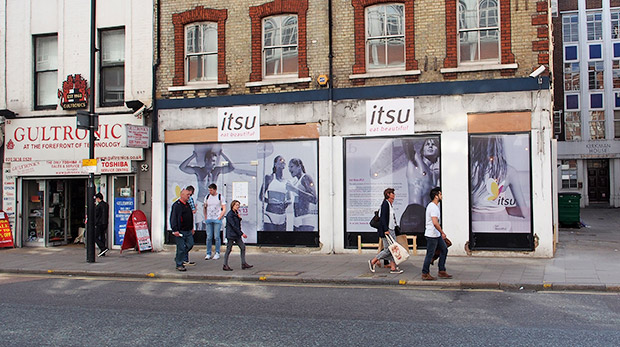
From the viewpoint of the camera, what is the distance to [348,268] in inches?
442

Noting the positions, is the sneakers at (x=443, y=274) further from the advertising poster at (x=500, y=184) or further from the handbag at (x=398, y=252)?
the advertising poster at (x=500, y=184)

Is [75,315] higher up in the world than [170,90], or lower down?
lower down

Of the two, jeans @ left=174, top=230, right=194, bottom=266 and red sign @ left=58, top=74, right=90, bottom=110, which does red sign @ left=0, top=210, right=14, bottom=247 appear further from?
jeans @ left=174, top=230, right=194, bottom=266

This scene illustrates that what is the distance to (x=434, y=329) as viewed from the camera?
6.38m

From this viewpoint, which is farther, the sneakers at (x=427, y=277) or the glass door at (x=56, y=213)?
the glass door at (x=56, y=213)

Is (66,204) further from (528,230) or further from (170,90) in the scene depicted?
(528,230)

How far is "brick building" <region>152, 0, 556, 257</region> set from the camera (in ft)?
41.2

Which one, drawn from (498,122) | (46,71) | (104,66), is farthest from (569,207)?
(46,71)

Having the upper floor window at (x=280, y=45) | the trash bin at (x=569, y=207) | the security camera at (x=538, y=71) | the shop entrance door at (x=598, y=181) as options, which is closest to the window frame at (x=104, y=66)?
the upper floor window at (x=280, y=45)

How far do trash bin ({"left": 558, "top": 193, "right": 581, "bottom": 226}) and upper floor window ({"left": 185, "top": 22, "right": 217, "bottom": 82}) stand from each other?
13658 mm

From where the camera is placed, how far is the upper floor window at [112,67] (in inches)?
628

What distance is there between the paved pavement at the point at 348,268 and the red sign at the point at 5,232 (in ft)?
2.82

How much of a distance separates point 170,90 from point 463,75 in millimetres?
8015

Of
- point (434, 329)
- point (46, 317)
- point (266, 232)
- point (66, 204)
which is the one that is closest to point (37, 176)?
point (66, 204)
